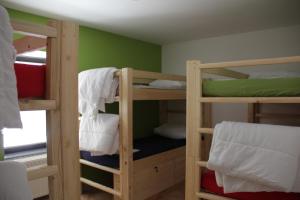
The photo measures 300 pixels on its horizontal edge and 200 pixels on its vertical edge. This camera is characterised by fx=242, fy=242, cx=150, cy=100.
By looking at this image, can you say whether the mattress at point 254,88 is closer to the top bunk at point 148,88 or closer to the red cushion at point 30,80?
the top bunk at point 148,88

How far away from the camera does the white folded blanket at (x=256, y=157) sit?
1376 mm

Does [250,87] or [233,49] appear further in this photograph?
[233,49]

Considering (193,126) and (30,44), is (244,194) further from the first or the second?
(30,44)

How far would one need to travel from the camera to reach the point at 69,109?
3.88 ft

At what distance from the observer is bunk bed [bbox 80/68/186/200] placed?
2.20 m

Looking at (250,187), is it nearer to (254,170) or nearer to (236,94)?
(254,170)

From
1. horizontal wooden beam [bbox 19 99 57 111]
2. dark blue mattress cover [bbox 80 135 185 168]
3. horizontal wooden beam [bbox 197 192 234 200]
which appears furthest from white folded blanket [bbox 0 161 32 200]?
dark blue mattress cover [bbox 80 135 185 168]

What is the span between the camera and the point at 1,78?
0.82m

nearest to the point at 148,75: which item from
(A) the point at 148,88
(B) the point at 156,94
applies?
(A) the point at 148,88

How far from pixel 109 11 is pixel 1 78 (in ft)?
5.85

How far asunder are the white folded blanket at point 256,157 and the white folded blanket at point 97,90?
107 cm

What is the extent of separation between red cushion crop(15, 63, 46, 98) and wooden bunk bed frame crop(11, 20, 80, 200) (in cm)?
3

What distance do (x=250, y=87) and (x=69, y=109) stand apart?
1159 millimetres

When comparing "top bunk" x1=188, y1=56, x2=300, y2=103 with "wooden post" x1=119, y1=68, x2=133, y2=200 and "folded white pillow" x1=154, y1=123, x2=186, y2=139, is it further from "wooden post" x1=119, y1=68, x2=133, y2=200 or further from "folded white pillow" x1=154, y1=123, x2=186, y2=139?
"folded white pillow" x1=154, y1=123, x2=186, y2=139
